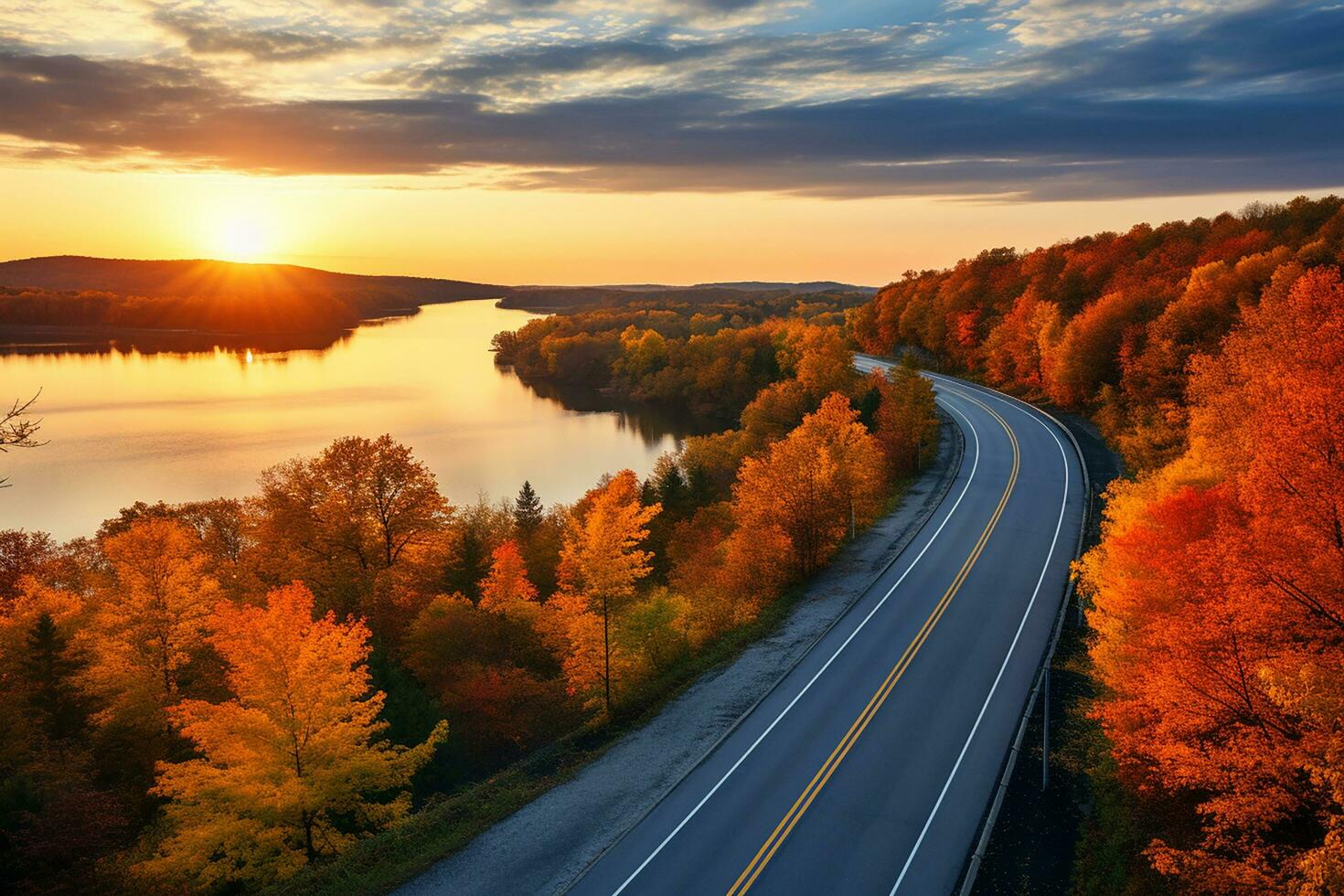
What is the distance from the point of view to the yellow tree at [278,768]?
22938 millimetres

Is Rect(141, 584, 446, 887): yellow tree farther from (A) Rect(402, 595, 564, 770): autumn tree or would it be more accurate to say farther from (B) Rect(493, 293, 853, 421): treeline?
(B) Rect(493, 293, 853, 421): treeline

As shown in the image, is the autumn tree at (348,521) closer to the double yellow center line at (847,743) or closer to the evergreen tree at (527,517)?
the evergreen tree at (527,517)

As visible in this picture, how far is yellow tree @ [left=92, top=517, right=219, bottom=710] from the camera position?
3169cm

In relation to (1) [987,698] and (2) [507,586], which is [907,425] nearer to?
(2) [507,586]

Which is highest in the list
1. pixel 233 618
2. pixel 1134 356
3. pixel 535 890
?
pixel 1134 356

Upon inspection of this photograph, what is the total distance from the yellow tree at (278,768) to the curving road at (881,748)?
876 centimetres

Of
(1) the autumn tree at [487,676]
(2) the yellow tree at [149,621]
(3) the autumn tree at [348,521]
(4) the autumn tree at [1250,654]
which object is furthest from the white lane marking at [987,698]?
(3) the autumn tree at [348,521]

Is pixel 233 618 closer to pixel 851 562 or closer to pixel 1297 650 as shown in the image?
pixel 851 562

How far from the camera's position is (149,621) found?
33.3m

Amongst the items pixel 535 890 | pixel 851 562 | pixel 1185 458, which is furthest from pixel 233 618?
pixel 1185 458

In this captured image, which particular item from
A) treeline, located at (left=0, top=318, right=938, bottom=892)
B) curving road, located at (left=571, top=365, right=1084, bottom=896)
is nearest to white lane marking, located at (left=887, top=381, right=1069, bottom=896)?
curving road, located at (left=571, top=365, right=1084, bottom=896)

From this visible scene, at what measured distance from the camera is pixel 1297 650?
682 inches

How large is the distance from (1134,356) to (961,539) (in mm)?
25674

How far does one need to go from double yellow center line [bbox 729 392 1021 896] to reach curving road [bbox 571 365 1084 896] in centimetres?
5
